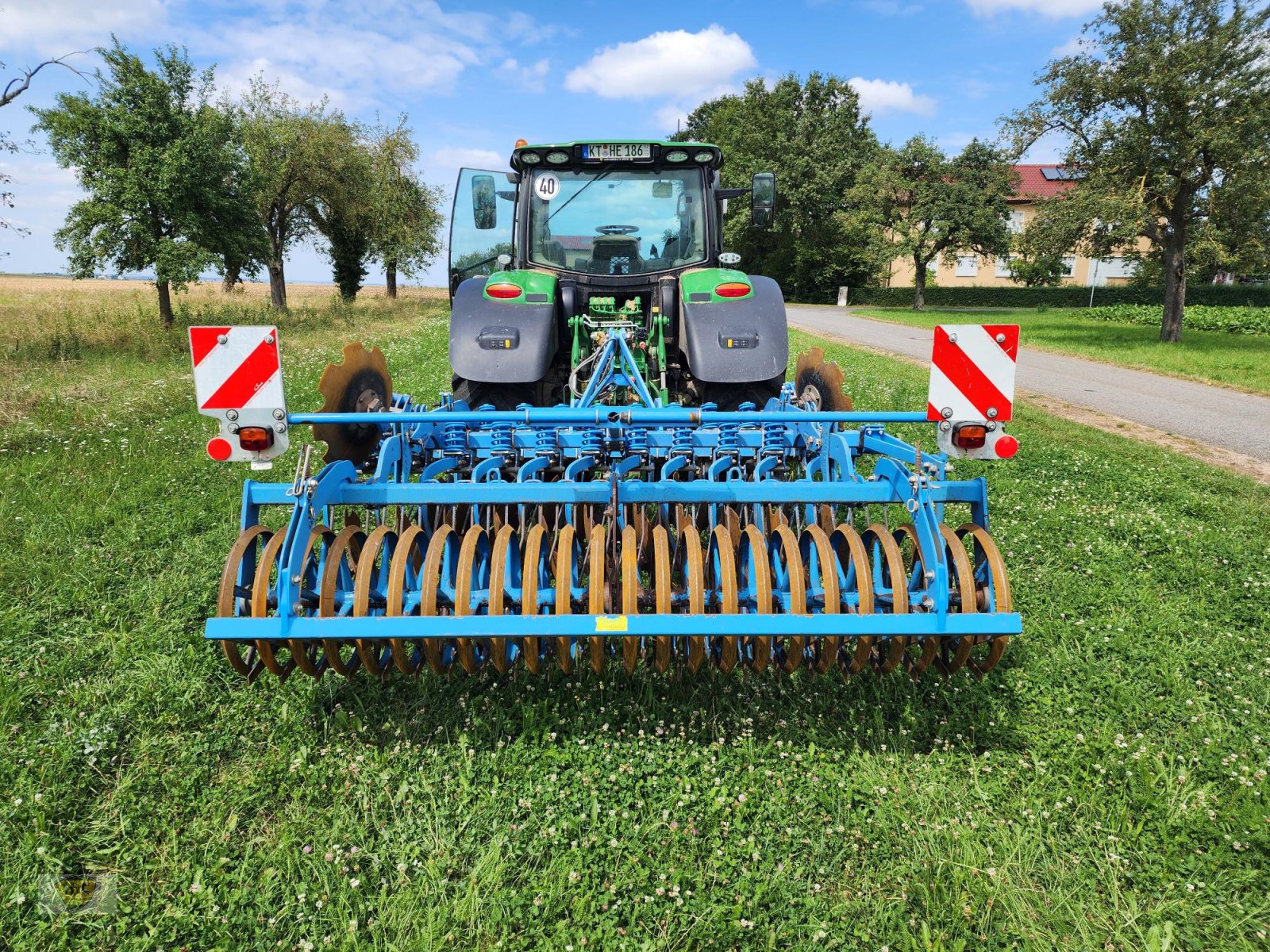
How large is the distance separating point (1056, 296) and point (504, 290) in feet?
125

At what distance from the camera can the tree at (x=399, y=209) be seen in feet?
91.0

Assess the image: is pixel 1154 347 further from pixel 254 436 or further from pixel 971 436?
pixel 254 436

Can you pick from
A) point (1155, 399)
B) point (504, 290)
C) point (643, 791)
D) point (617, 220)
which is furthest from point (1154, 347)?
point (643, 791)

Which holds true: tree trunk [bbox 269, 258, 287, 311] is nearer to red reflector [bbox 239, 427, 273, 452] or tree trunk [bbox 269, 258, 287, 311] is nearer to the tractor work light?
the tractor work light

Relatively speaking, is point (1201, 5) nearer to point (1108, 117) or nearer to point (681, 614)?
point (1108, 117)

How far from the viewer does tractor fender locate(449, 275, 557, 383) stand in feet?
14.0

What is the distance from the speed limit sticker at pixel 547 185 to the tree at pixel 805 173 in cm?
3169

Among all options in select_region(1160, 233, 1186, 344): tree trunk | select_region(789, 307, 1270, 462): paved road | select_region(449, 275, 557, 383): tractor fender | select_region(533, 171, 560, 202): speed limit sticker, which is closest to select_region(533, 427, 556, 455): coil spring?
select_region(449, 275, 557, 383): tractor fender

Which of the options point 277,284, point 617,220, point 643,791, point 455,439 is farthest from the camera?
point 277,284

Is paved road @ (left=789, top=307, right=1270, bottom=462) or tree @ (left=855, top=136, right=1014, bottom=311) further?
Answer: tree @ (left=855, top=136, right=1014, bottom=311)

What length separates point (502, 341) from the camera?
4.30 metres

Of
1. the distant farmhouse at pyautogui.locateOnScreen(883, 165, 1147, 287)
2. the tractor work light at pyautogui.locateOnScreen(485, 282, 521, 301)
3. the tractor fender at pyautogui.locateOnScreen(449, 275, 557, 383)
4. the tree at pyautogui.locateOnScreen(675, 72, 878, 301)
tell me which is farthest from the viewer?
the distant farmhouse at pyautogui.locateOnScreen(883, 165, 1147, 287)

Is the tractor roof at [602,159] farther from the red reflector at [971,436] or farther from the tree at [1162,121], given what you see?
the tree at [1162,121]

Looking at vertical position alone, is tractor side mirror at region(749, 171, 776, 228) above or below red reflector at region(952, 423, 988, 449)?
above
